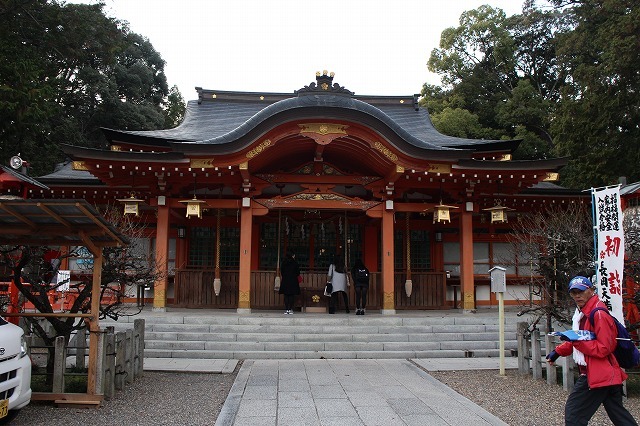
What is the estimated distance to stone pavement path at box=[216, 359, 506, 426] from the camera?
18.7 feet

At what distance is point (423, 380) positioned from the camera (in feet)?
25.9

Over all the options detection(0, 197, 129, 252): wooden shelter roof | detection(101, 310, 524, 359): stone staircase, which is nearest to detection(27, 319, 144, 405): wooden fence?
detection(0, 197, 129, 252): wooden shelter roof

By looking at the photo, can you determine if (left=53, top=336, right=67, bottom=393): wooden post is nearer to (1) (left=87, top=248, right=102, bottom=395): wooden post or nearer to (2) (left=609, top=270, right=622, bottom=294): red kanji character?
(1) (left=87, top=248, right=102, bottom=395): wooden post

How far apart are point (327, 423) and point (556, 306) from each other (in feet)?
14.6

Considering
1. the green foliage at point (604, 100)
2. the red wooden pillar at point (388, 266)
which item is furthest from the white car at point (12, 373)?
the green foliage at point (604, 100)

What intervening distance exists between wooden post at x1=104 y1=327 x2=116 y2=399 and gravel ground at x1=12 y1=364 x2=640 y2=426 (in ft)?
0.48

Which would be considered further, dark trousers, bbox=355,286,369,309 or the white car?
dark trousers, bbox=355,286,369,309

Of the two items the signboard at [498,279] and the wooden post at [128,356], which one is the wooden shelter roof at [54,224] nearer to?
the wooden post at [128,356]

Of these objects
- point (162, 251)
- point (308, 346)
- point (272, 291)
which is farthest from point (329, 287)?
point (162, 251)

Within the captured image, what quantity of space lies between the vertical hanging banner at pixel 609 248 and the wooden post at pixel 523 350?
1778 mm

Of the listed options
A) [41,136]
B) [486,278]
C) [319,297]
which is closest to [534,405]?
[319,297]

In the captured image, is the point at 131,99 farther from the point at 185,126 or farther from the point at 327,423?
the point at 327,423

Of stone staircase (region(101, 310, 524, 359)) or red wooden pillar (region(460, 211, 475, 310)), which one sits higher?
red wooden pillar (region(460, 211, 475, 310))

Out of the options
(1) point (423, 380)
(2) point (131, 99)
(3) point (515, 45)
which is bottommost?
(1) point (423, 380)
